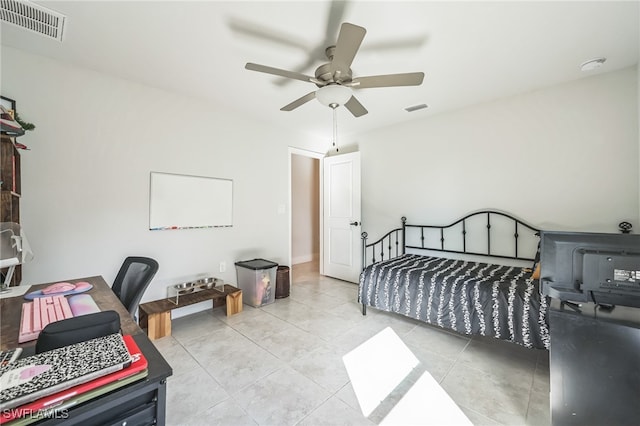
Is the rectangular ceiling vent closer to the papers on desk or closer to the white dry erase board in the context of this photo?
the white dry erase board

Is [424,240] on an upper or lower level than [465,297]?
upper

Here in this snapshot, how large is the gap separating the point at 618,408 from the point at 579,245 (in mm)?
734

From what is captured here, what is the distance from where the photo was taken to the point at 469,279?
2.33 m

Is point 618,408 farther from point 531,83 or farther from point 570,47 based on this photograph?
point 531,83

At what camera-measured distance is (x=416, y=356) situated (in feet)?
6.95

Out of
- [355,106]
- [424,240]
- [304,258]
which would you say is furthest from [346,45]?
[304,258]

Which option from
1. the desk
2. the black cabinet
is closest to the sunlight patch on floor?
the black cabinet

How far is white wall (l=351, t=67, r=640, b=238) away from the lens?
7.76 ft

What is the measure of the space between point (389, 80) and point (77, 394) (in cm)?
208

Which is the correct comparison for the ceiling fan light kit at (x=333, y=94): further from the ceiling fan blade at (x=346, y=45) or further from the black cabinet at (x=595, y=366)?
the black cabinet at (x=595, y=366)

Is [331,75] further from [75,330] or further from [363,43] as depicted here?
[75,330]

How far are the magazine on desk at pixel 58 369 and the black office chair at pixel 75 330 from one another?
0.14 feet

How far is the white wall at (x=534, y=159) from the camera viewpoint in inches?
93.1

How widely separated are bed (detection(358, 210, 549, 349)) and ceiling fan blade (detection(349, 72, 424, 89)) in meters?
1.66
